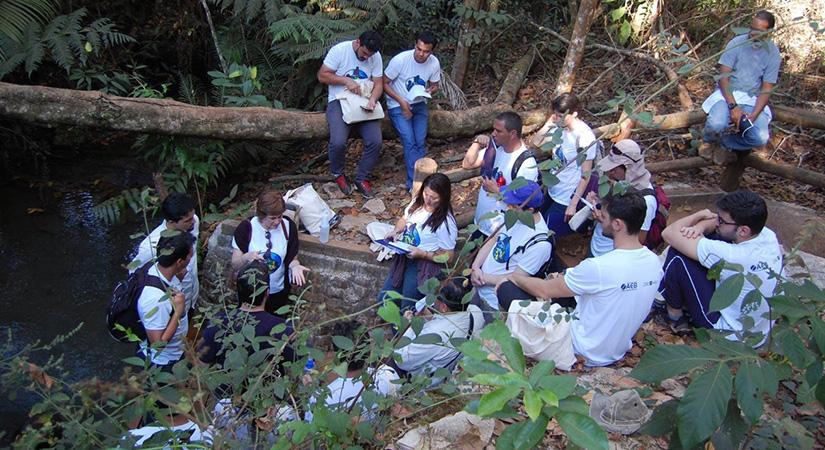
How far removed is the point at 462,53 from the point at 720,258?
18.1ft

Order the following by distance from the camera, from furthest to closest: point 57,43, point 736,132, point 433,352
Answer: point 57,43 → point 736,132 → point 433,352

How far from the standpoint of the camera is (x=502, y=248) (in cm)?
454

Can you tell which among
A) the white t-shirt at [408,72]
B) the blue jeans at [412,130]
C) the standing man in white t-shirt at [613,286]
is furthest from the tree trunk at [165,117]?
the standing man in white t-shirt at [613,286]

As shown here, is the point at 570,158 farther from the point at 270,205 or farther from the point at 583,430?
the point at 583,430

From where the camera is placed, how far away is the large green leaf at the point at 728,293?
8.13 ft

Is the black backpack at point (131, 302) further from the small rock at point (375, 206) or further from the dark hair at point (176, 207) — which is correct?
the small rock at point (375, 206)

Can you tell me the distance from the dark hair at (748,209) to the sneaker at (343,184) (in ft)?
13.1

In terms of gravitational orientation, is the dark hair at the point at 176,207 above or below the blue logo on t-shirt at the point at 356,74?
below

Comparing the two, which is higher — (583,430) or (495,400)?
(495,400)

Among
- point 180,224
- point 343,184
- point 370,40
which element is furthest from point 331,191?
point 180,224

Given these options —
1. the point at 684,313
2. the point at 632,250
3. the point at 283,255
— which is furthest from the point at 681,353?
the point at 283,255

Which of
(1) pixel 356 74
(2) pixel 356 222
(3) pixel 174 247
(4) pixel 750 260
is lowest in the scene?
(2) pixel 356 222

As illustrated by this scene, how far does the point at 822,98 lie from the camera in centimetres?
779

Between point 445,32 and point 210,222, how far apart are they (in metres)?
4.58
